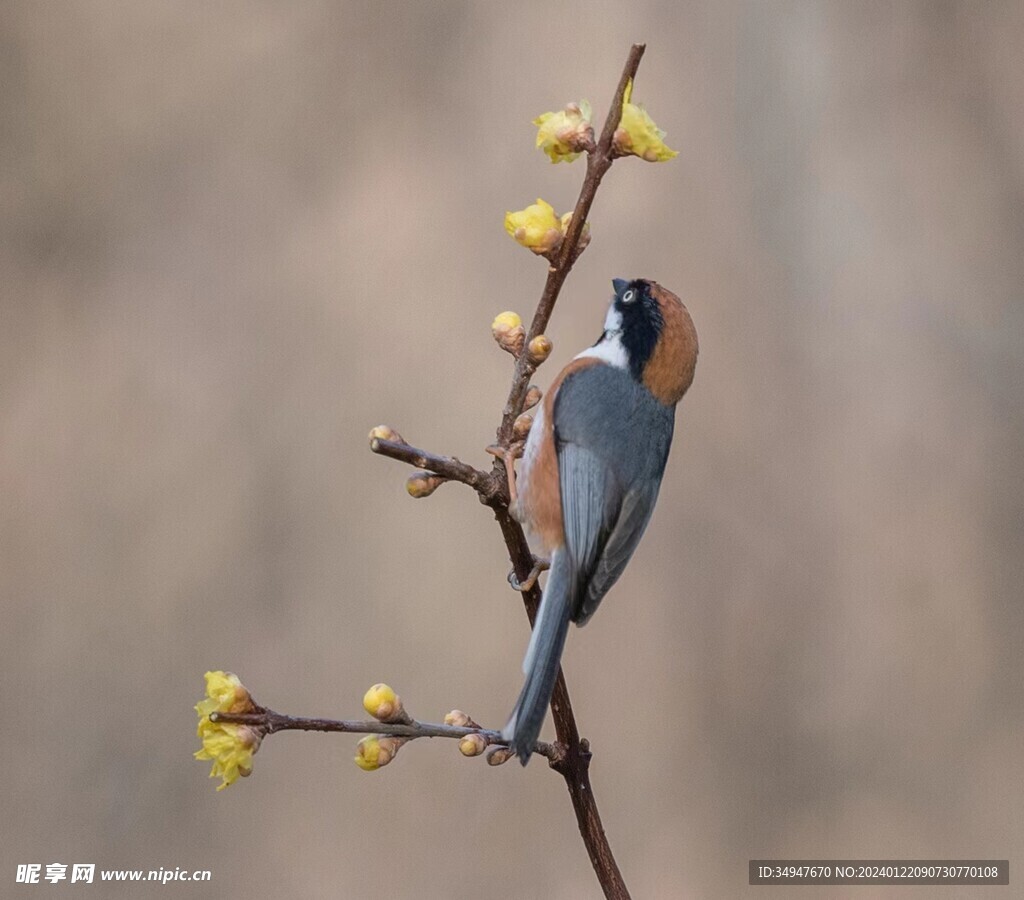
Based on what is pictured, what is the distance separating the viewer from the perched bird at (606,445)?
1.95 metres

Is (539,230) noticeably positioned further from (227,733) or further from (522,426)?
(227,733)

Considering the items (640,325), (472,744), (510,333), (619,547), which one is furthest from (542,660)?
(640,325)

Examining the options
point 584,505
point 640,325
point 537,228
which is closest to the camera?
point 537,228

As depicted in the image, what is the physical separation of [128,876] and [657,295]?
226 centimetres

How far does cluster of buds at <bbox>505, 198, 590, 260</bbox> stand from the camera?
142 cm

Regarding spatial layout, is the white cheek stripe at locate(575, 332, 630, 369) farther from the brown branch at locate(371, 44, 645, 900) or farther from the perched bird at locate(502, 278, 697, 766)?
the brown branch at locate(371, 44, 645, 900)

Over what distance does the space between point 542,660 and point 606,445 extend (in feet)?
2.09

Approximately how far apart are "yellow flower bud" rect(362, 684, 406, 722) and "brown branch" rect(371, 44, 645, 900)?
0.63 feet

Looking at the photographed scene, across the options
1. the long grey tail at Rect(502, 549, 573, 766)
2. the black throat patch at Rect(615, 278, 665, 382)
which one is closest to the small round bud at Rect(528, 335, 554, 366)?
the long grey tail at Rect(502, 549, 573, 766)

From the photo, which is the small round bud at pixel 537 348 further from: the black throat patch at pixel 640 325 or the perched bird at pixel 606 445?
the black throat patch at pixel 640 325

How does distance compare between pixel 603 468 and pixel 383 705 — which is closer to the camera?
pixel 383 705

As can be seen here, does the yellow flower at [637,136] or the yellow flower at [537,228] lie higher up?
the yellow flower at [637,136]

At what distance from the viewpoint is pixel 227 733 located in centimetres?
136

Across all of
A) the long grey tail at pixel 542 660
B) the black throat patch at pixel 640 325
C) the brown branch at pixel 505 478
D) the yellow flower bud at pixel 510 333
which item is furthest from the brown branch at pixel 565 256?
the black throat patch at pixel 640 325
